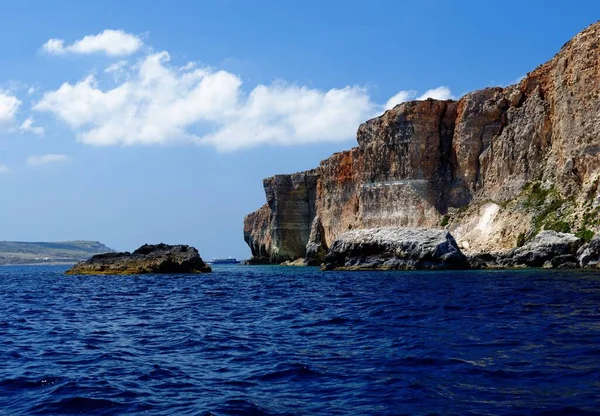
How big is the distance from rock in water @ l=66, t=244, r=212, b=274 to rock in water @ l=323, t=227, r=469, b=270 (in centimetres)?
1500

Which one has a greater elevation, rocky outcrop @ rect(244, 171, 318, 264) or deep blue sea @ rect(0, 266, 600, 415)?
rocky outcrop @ rect(244, 171, 318, 264)

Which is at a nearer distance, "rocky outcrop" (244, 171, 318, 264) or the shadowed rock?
the shadowed rock

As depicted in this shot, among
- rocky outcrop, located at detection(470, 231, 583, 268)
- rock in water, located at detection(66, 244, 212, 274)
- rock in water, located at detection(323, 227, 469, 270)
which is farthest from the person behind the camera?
rock in water, located at detection(66, 244, 212, 274)

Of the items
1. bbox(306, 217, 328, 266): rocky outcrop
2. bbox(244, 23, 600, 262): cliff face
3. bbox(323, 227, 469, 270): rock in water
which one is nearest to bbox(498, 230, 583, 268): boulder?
bbox(244, 23, 600, 262): cliff face

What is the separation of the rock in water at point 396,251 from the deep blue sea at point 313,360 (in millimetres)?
36849

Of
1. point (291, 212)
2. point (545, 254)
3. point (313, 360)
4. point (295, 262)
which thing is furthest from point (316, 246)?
point (313, 360)

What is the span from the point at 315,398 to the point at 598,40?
65806 mm

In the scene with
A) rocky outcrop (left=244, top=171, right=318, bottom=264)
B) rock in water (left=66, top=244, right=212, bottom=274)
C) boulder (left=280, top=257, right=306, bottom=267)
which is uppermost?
rocky outcrop (left=244, top=171, right=318, bottom=264)

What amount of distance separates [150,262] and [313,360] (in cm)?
5640

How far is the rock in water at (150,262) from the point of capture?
6675 centimetres

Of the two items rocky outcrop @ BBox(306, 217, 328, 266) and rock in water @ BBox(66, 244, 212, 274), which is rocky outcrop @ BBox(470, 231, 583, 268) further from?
rocky outcrop @ BBox(306, 217, 328, 266)

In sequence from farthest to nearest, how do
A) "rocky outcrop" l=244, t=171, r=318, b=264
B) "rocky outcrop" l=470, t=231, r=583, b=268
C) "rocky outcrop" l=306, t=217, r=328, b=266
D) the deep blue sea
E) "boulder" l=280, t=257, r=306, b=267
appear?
"rocky outcrop" l=244, t=171, r=318, b=264 → "boulder" l=280, t=257, r=306, b=267 → "rocky outcrop" l=306, t=217, r=328, b=266 → "rocky outcrop" l=470, t=231, r=583, b=268 → the deep blue sea

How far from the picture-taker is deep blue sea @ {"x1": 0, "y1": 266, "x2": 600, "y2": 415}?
384 inches

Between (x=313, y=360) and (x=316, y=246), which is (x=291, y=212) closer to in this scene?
(x=316, y=246)
